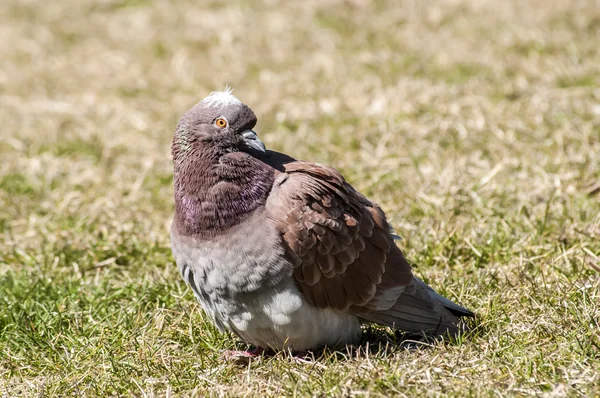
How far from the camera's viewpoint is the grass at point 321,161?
13.9 feet

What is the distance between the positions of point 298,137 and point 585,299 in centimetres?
380

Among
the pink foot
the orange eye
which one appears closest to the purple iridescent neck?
the orange eye

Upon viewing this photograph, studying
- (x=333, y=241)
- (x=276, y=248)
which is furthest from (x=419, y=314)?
(x=276, y=248)

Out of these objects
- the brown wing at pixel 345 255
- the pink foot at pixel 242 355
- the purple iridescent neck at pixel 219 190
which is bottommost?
the pink foot at pixel 242 355

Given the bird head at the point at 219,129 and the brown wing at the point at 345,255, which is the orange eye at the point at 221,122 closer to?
the bird head at the point at 219,129

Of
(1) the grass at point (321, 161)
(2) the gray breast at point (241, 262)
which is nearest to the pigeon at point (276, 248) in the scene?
(2) the gray breast at point (241, 262)

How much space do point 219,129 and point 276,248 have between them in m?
0.71

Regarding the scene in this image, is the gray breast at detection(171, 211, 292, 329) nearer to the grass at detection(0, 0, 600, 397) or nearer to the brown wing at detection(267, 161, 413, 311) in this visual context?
the brown wing at detection(267, 161, 413, 311)

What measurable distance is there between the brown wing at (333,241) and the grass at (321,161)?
0.34 metres

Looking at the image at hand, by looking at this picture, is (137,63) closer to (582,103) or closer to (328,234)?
(582,103)

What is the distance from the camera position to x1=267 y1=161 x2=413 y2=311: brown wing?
164 inches

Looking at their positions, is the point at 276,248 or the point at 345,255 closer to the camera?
the point at 276,248

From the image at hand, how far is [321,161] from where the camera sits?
7.14 meters

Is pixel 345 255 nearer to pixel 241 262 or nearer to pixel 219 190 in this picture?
pixel 241 262
